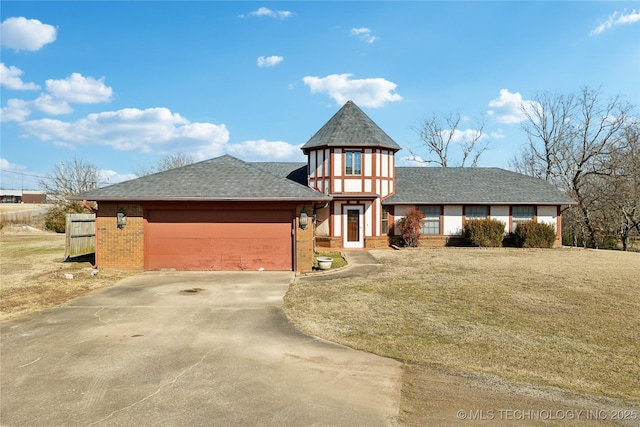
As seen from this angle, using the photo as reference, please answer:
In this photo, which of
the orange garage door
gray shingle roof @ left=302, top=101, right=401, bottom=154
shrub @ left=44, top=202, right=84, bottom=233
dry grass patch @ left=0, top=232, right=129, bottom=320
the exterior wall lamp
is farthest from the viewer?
shrub @ left=44, top=202, right=84, bottom=233

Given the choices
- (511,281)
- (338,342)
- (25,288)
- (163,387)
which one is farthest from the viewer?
(511,281)

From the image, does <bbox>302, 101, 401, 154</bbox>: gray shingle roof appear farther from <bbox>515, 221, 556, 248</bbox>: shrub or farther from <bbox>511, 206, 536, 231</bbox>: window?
<bbox>515, 221, 556, 248</bbox>: shrub

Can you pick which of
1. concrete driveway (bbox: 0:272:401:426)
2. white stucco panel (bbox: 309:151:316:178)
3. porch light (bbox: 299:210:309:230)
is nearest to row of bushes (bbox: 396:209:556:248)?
white stucco panel (bbox: 309:151:316:178)

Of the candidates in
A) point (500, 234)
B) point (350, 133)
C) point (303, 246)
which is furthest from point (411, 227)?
point (303, 246)

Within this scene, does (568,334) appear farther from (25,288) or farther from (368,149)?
(368,149)

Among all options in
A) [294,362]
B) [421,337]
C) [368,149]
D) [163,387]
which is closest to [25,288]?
[163,387]

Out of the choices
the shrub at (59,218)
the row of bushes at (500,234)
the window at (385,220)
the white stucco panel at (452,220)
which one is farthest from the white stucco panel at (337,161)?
the shrub at (59,218)

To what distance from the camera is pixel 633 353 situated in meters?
6.75

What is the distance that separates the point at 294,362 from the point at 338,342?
47.9 inches

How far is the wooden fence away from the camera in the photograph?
17.8m

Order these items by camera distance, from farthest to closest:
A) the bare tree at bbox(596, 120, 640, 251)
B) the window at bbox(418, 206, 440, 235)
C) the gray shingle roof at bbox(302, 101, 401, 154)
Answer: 1. the bare tree at bbox(596, 120, 640, 251)
2. the window at bbox(418, 206, 440, 235)
3. the gray shingle roof at bbox(302, 101, 401, 154)

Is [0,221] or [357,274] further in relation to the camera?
[0,221]

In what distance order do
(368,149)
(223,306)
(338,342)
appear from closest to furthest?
(338,342), (223,306), (368,149)

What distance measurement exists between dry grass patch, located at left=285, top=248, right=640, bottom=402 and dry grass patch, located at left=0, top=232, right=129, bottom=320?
609 cm
